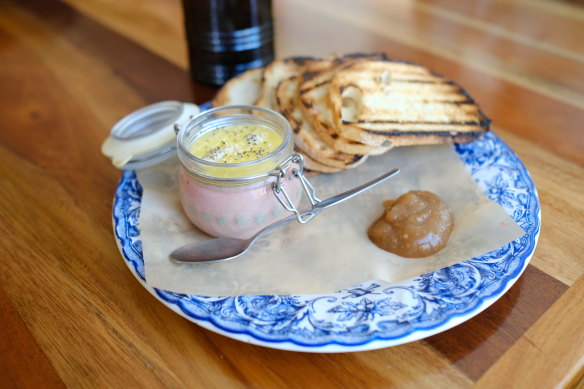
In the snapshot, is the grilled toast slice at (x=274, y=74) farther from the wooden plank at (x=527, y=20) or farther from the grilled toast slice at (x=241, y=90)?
the wooden plank at (x=527, y=20)

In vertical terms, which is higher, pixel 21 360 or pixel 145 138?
pixel 145 138

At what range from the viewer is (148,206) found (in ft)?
4.52

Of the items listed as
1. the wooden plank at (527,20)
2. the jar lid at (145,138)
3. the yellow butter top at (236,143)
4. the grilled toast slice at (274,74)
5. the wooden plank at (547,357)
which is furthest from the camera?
the wooden plank at (527,20)

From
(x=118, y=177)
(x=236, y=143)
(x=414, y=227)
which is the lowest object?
(x=118, y=177)

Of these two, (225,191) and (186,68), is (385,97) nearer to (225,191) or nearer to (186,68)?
(225,191)

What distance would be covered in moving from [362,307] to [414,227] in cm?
27

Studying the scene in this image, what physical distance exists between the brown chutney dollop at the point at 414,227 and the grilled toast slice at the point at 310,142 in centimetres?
23

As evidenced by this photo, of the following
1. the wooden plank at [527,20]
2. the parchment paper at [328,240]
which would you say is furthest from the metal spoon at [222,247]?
the wooden plank at [527,20]

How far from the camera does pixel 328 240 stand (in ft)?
4.25

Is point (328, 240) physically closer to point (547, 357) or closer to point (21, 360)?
point (547, 357)

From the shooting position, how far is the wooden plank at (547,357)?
99 cm

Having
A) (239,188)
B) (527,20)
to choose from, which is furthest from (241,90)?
(527,20)

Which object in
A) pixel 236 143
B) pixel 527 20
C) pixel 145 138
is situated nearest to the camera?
pixel 236 143

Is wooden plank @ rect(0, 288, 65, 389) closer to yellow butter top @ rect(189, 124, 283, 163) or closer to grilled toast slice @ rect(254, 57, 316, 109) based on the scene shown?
yellow butter top @ rect(189, 124, 283, 163)
